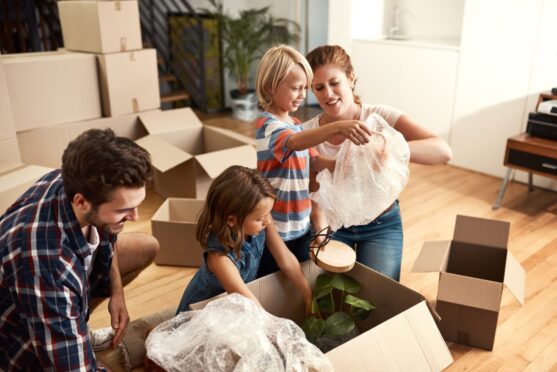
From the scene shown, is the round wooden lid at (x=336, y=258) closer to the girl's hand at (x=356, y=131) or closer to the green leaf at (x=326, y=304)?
the green leaf at (x=326, y=304)

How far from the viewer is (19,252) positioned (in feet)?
3.50

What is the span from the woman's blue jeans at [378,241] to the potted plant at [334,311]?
0.22 metres

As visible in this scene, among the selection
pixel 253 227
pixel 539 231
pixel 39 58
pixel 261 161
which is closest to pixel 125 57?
pixel 39 58

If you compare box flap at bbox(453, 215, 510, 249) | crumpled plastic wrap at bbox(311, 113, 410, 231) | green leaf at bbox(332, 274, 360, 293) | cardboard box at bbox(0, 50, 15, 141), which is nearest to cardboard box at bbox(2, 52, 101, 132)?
cardboard box at bbox(0, 50, 15, 141)

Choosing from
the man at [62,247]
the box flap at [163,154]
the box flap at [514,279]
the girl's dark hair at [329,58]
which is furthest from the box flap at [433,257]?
the box flap at [163,154]

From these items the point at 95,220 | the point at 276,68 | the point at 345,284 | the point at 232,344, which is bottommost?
the point at 345,284

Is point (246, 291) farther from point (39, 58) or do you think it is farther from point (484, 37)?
point (484, 37)

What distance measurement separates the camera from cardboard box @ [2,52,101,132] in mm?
2900

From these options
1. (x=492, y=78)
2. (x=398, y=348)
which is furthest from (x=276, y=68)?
(x=492, y=78)

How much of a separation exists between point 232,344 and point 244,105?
409 centimetres

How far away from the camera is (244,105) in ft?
16.5

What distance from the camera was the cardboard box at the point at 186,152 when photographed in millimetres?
2703

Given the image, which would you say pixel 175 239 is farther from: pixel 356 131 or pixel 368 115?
pixel 356 131

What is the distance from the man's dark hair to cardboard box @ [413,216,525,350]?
1228 mm
